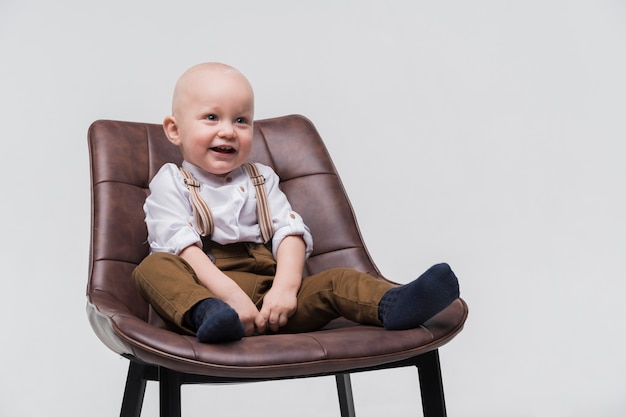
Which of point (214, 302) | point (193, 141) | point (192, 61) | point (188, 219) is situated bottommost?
point (214, 302)

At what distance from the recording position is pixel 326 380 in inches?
117

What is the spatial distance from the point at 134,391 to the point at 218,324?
626 millimetres

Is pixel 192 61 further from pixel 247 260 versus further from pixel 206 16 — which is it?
pixel 247 260

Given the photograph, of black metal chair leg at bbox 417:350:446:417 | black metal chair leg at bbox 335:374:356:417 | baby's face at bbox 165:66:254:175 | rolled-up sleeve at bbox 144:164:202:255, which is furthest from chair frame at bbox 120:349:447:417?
black metal chair leg at bbox 335:374:356:417

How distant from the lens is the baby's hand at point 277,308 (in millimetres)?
1936

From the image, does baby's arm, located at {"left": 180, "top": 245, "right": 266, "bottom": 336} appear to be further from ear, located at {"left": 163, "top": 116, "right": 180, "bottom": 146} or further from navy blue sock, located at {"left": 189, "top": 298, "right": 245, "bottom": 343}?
ear, located at {"left": 163, "top": 116, "right": 180, "bottom": 146}

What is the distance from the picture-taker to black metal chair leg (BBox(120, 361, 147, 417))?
2.13m

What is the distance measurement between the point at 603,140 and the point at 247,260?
1611 mm

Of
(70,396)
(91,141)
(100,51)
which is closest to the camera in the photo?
(91,141)

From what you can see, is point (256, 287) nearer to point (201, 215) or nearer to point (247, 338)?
point (201, 215)

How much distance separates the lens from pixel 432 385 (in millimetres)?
1837

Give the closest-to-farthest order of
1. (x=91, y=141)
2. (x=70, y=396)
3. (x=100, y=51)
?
(x=91, y=141), (x=70, y=396), (x=100, y=51)

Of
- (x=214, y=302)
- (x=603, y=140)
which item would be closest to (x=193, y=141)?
(x=214, y=302)

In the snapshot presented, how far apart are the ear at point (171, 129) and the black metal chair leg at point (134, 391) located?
1.63 ft
